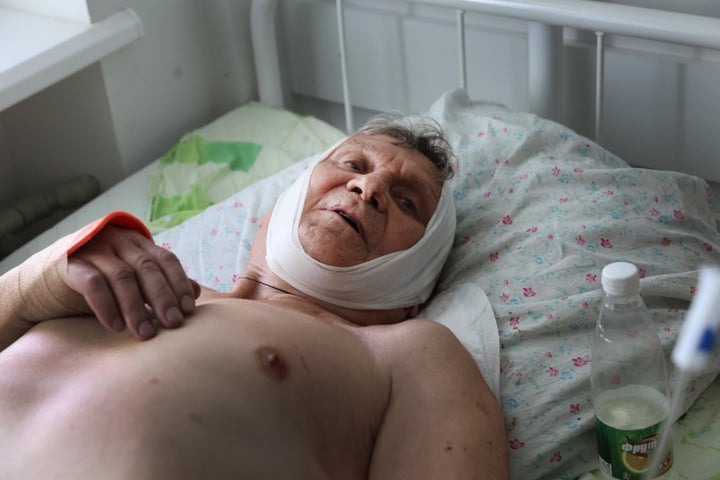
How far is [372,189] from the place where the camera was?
68.2 inches

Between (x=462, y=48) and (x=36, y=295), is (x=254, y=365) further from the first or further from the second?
(x=462, y=48)

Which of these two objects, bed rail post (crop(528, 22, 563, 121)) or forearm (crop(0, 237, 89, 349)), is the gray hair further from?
forearm (crop(0, 237, 89, 349))

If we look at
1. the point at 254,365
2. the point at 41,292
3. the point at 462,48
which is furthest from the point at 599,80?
the point at 41,292

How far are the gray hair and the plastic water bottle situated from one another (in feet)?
1.57

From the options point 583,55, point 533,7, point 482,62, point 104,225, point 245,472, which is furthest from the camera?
point 482,62

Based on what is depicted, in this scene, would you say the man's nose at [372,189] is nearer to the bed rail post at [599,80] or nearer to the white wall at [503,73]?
the bed rail post at [599,80]

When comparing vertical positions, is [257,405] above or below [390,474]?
above

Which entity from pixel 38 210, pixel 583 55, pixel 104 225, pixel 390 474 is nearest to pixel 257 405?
pixel 390 474

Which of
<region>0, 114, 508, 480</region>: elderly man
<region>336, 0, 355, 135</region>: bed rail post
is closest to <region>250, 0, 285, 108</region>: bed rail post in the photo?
<region>336, 0, 355, 135</region>: bed rail post

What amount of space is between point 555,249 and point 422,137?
328 millimetres

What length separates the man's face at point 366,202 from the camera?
67.1 inches

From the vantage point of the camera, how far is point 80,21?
2.47m

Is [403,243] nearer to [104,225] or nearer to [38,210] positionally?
[104,225]

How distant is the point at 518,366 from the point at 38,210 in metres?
1.45
